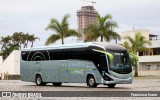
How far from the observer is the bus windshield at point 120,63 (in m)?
29.3

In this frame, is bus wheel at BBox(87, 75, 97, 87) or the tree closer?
bus wheel at BBox(87, 75, 97, 87)

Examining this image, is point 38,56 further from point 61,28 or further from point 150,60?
point 150,60

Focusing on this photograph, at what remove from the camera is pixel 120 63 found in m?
29.7

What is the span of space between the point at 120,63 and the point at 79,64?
323 cm

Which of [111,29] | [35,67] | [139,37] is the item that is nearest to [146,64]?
[139,37]

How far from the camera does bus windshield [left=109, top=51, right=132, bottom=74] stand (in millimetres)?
29281

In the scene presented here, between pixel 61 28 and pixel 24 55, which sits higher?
pixel 61 28

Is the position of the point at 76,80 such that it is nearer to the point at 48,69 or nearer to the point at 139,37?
the point at 48,69

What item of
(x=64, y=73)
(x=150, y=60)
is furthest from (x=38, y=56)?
(x=150, y=60)

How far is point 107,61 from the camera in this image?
95.6 ft

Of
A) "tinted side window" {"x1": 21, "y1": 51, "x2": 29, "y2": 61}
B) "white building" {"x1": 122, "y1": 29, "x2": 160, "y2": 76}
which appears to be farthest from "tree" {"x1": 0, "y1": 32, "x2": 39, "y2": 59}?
"tinted side window" {"x1": 21, "y1": 51, "x2": 29, "y2": 61}

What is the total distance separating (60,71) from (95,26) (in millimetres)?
27851

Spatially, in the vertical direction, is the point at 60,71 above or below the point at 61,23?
below

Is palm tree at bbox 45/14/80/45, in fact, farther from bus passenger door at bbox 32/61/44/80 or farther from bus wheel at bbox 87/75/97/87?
bus wheel at bbox 87/75/97/87
